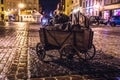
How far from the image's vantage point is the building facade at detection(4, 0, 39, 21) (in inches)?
3361

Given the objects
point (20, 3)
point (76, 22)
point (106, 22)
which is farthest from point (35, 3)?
point (76, 22)

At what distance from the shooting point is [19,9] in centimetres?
8769

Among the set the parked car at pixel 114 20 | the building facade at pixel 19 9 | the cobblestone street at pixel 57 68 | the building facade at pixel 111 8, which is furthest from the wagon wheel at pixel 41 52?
the building facade at pixel 19 9

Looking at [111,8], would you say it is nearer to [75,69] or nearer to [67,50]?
[67,50]

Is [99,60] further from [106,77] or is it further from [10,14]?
[10,14]

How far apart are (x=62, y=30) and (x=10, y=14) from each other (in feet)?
279

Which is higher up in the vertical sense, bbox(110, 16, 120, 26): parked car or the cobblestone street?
bbox(110, 16, 120, 26): parked car

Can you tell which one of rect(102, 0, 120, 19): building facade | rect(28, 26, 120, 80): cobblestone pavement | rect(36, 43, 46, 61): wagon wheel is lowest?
rect(28, 26, 120, 80): cobblestone pavement

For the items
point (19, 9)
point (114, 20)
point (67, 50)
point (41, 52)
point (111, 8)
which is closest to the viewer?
point (67, 50)

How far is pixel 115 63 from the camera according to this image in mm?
7762

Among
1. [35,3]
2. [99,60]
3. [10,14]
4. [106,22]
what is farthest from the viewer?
[35,3]

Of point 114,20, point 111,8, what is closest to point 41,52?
point 114,20

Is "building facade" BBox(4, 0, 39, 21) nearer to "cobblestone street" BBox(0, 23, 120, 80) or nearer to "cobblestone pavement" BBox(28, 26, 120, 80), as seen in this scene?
"cobblestone street" BBox(0, 23, 120, 80)

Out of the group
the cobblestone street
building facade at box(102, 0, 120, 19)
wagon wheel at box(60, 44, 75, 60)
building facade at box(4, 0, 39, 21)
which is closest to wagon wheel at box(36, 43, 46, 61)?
the cobblestone street
